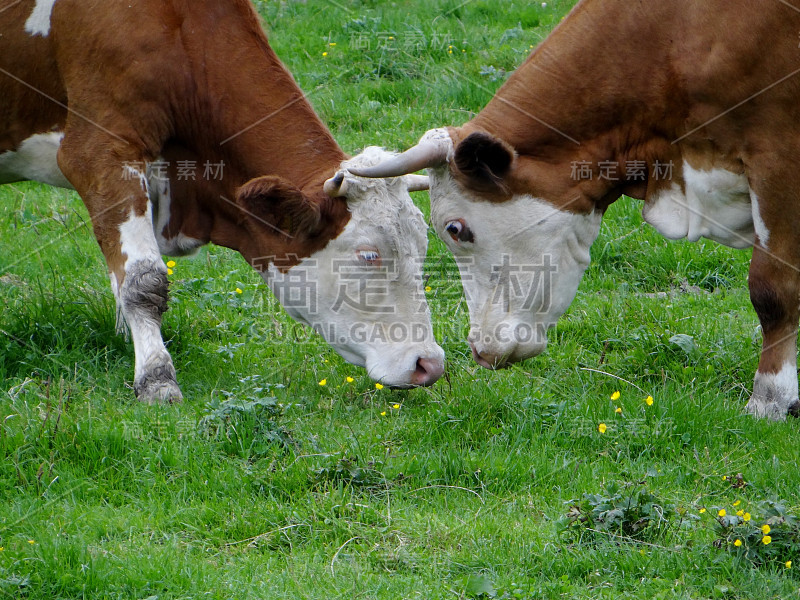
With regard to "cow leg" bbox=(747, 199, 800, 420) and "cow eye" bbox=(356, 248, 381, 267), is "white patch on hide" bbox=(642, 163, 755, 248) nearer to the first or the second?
"cow leg" bbox=(747, 199, 800, 420)

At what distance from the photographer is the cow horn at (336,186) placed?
5359 millimetres

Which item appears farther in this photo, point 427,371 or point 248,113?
point 248,113

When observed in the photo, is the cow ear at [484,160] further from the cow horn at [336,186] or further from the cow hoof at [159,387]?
the cow hoof at [159,387]

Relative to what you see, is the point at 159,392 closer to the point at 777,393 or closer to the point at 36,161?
the point at 36,161

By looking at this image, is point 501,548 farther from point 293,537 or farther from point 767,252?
point 767,252

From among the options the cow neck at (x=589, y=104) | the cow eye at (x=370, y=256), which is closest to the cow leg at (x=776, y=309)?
the cow neck at (x=589, y=104)

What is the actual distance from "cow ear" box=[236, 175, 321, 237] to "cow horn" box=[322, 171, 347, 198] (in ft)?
0.36

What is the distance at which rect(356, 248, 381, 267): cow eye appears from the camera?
550 centimetres

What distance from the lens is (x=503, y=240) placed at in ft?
18.1

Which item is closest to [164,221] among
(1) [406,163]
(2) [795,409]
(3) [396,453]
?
(1) [406,163]

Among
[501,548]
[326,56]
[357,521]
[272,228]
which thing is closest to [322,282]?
[272,228]

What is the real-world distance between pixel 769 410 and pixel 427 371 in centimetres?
175

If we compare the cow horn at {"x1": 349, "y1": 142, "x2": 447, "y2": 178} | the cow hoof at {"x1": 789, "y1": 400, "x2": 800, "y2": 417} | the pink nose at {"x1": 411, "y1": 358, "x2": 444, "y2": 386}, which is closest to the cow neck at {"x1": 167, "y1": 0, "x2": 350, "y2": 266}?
the cow horn at {"x1": 349, "y1": 142, "x2": 447, "y2": 178}

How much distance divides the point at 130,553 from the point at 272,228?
2199mm
